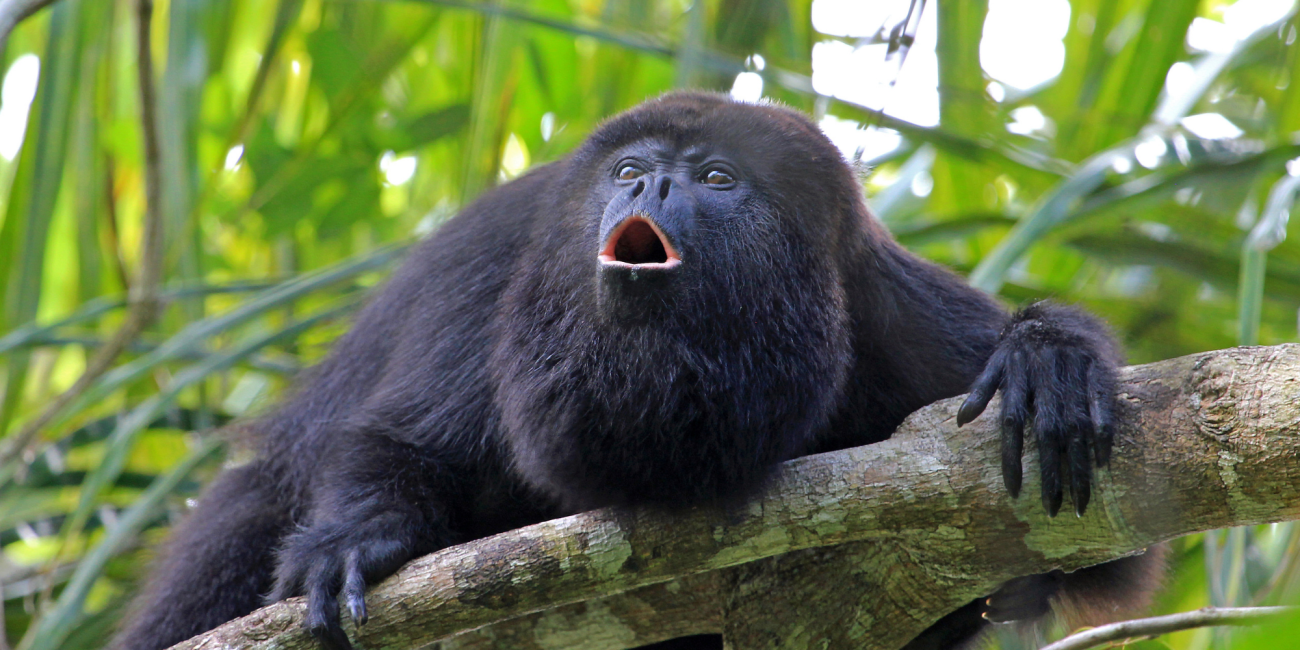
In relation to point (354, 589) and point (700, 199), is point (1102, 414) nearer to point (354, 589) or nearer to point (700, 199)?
point (700, 199)

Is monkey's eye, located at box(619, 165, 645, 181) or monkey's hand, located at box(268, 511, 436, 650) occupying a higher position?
monkey's eye, located at box(619, 165, 645, 181)

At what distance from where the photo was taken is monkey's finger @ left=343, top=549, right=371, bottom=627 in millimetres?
1446

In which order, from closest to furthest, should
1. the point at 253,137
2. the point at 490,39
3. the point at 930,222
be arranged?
the point at 490,39, the point at 930,222, the point at 253,137

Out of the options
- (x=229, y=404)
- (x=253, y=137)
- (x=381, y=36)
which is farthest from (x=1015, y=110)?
(x=229, y=404)

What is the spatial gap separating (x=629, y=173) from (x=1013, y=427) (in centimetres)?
67

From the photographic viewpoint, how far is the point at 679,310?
1.53 meters

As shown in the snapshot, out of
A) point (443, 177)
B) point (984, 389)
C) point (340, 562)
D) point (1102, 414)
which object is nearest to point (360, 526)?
point (340, 562)

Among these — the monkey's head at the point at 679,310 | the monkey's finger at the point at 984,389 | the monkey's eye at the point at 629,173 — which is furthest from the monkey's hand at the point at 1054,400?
the monkey's eye at the point at 629,173

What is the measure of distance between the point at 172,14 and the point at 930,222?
5.41 feet

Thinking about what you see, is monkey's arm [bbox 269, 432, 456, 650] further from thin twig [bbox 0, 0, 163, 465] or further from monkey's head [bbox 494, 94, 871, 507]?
thin twig [bbox 0, 0, 163, 465]

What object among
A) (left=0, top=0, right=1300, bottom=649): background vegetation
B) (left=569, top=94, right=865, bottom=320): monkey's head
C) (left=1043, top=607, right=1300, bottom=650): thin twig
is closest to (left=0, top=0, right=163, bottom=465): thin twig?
(left=0, top=0, right=1300, bottom=649): background vegetation

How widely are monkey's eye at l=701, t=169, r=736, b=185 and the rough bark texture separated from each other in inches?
17.8

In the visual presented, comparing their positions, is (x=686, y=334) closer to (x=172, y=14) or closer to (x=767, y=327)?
(x=767, y=327)

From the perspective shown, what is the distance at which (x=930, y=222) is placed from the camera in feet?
8.14
